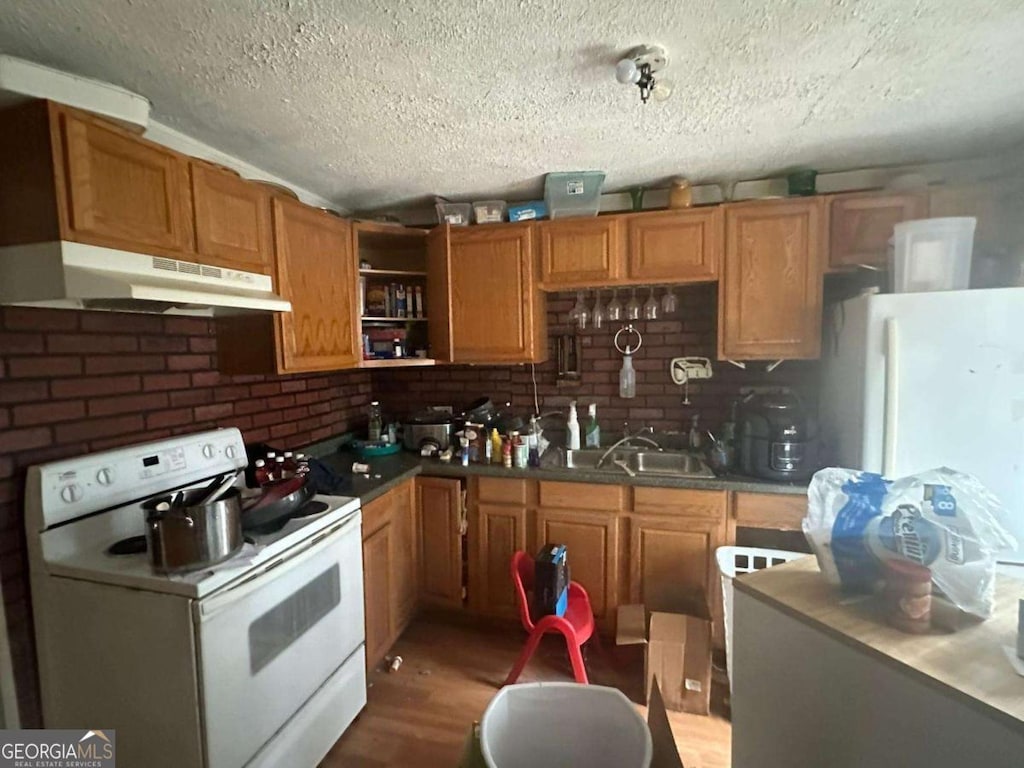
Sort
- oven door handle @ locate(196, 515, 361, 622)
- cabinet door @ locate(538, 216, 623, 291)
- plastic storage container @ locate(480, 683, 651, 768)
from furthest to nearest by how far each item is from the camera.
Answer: cabinet door @ locate(538, 216, 623, 291), oven door handle @ locate(196, 515, 361, 622), plastic storage container @ locate(480, 683, 651, 768)

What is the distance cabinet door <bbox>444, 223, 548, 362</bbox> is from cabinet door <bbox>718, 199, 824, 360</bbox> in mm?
937

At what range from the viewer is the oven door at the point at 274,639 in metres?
1.22

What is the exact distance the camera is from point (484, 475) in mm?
2334

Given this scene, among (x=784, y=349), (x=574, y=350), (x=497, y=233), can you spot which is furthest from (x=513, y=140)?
(x=784, y=349)

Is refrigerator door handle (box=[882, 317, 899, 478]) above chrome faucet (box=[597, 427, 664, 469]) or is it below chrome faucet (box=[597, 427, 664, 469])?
above

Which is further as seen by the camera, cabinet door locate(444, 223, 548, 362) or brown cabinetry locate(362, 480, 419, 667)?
cabinet door locate(444, 223, 548, 362)

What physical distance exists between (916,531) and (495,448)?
182 cm

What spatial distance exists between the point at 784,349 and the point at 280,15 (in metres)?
2.22

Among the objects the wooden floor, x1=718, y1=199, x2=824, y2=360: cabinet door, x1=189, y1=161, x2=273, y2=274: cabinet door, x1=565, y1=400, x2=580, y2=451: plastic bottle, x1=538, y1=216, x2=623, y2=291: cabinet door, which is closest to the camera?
x1=189, y1=161, x2=273, y2=274: cabinet door

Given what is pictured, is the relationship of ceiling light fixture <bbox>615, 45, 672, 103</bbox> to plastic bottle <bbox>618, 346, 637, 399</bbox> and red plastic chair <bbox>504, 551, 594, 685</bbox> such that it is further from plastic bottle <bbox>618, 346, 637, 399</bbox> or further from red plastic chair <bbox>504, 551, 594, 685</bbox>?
red plastic chair <bbox>504, 551, 594, 685</bbox>

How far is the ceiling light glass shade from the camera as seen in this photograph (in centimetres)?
128

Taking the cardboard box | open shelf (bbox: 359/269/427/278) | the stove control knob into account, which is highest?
open shelf (bbox: 359/269/427/278)

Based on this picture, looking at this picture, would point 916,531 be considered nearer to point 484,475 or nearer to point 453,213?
point 484,475

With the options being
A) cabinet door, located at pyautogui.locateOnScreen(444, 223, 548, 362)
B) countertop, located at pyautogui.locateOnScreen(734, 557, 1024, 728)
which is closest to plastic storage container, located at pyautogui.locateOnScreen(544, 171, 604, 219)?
cabinet door, located at pyautogui.locateOnScreen(444, 223, 548, 362)
